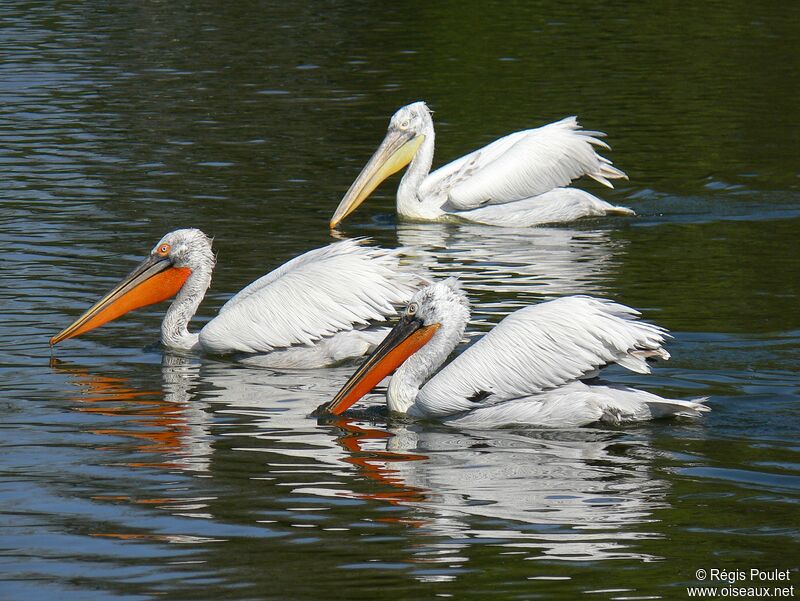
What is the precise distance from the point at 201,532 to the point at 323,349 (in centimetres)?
262

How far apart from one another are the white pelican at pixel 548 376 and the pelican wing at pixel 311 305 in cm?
86

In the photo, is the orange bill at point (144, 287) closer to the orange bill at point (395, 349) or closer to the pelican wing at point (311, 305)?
the pelican wing at point (311, 305)

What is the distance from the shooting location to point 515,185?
1095 cm

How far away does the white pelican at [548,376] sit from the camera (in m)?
6.20

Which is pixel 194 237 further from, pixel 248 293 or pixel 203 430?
pixel 203 430

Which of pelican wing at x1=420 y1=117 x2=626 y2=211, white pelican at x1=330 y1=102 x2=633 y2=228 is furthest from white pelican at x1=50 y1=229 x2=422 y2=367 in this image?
pelican wing at x1=420 y1=117 x2=626 y2=211

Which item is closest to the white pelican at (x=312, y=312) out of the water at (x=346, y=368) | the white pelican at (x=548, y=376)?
the water at (x=346, y=368)

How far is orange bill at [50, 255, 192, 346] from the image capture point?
803 cm

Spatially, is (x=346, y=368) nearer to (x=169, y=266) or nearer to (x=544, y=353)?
(x=169, y=266)

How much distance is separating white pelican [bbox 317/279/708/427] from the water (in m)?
0.12

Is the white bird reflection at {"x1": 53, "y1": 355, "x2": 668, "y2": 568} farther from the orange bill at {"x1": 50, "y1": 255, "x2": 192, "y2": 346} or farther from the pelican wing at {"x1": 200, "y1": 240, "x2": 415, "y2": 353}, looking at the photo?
the orange bill at {"x1": 50, "y1": 255, "x2": 192, "y2": 346}

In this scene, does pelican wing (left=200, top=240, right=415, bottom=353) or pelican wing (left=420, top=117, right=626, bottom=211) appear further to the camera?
pelican wing (left=420, top=117, right=626, bottom=211)

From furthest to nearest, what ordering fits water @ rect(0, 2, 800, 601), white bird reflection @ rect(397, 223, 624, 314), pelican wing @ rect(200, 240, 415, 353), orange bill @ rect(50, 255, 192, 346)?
white bird reflection @ rect(397, 223, 624, 314) → orange bill @ rect(50, 255, 192, 346) → pelican wing @ rect(200, 240, 415, 353) → water @ rect(0, 2, 800, 601)

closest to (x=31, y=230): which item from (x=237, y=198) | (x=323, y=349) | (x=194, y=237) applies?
(x=237, y=198)
